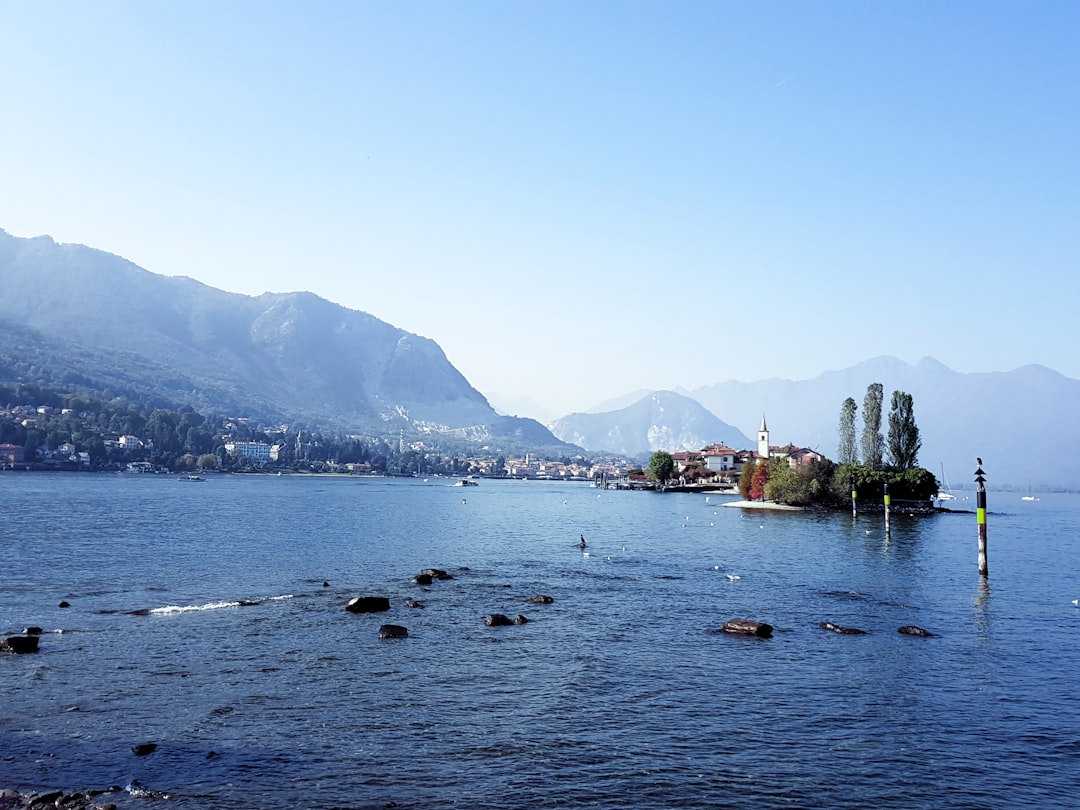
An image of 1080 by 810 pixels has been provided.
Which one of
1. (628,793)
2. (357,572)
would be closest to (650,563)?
(357,572)

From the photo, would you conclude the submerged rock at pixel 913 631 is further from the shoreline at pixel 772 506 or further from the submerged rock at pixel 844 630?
the shoreline at pixel 772 506

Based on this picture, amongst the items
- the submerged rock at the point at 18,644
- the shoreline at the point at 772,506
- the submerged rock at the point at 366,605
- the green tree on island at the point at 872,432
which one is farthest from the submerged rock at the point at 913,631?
the green tree on island at the point at 872,432

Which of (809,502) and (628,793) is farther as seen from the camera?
(809,502)

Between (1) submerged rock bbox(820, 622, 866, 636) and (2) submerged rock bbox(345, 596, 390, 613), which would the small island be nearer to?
(1) submerged rock bbox(820, 622, 866, 636)

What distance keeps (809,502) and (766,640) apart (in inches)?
5276

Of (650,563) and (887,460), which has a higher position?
(887,460)

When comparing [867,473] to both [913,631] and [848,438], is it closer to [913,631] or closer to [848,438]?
[848,438]

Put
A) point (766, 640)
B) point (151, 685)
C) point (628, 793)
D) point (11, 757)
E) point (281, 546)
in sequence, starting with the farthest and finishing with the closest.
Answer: point (281, 546) → point (766, 640) → point (151, 685) → point (11, 757) → point (628, 793)

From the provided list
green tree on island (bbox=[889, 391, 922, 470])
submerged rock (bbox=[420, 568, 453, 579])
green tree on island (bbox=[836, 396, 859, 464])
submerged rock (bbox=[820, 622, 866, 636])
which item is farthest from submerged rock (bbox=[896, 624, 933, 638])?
green tree on island (bbox=[889, 391, 922, 470])

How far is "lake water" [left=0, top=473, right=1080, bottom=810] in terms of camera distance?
23031 millimetres

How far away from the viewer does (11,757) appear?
2386 cm

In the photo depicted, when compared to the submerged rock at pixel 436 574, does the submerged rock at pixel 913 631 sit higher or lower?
higher

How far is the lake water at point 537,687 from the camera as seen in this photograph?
75.6ft

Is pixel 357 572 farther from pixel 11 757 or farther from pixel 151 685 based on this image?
pixel 11 757
